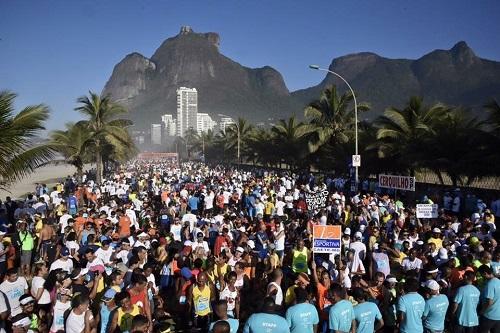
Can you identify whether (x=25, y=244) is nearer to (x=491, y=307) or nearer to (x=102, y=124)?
(x=491, y=307)

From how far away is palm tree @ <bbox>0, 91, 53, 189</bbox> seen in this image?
720cm

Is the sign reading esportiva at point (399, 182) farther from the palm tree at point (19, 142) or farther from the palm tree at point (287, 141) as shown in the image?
the palm tree at point (287, 141)

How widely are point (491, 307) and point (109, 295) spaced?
200 inches

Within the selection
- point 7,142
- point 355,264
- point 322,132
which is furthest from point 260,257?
point 322,132

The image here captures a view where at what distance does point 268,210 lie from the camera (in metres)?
15.3

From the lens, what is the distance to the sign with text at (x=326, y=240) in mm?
8664

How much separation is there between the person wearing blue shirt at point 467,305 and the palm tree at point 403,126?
681 inches

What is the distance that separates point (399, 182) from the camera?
1645 centimetres

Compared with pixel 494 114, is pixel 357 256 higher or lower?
lower

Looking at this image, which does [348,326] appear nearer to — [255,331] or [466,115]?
[255,331]

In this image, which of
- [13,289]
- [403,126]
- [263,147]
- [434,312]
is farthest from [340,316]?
[263,147]

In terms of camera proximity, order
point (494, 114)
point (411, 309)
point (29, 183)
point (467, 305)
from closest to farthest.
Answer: point (411, 309)
point (467, 305)
point (494, 114)
point (29, 183)

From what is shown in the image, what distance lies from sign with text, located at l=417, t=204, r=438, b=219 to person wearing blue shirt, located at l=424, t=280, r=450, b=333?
6561mm

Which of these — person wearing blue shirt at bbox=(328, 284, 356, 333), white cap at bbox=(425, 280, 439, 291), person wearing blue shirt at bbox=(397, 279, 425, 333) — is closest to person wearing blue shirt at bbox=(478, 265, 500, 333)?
white cap at bbox=(425, 280, 439, 291)
